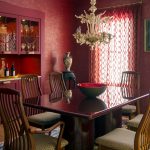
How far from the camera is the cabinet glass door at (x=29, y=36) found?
4.63 m

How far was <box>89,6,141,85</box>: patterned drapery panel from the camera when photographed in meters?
5.14

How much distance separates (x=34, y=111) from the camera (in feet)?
12.3

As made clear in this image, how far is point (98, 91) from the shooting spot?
2990mm

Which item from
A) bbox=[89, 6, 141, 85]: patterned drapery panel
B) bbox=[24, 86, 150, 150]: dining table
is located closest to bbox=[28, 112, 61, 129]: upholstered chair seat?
bbox=[24, 86, 150, 150]: dining table

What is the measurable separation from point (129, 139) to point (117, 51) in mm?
3188

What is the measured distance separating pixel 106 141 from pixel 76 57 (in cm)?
390

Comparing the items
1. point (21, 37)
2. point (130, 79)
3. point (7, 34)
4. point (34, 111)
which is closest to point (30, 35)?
point (21, 37)

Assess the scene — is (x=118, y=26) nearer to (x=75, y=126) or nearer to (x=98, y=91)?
(x=98, y=91)

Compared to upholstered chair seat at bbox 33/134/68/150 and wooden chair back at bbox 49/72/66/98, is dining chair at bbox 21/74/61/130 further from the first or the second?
upholstered chair seat at bbox 33/134/68/150

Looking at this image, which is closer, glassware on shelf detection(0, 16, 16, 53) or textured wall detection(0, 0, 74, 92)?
glassware on shelf detection(0, 16, 16, 53)

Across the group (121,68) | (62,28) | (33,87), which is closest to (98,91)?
(33,87)

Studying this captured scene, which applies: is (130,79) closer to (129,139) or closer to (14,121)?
(129,139)

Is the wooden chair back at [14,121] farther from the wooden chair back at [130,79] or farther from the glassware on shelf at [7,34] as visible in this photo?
the wooden chair back at [130,79]

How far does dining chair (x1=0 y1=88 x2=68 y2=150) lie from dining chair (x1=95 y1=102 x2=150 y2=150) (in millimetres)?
451
